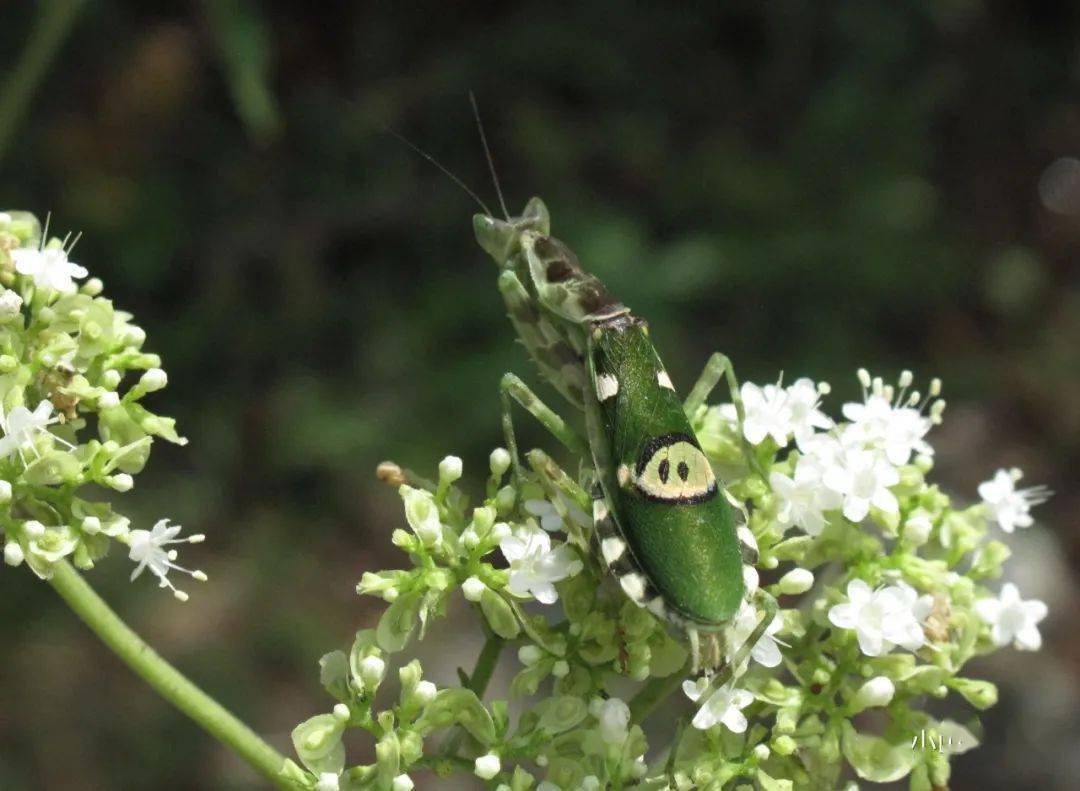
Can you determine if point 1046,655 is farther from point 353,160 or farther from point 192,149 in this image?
point 192,149

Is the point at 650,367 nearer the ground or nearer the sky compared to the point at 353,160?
nearer the ground

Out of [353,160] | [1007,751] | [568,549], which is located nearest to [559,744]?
[568,549]

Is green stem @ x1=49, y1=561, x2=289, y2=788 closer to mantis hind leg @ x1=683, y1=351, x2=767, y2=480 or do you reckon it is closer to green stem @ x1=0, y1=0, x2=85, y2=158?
mantis hind leg @ x1=683, y1=351, x2=767, y2=480

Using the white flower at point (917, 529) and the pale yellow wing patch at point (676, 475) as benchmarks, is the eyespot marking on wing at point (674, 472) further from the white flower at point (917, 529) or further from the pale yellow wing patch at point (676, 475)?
the white flower at point (917, 529)

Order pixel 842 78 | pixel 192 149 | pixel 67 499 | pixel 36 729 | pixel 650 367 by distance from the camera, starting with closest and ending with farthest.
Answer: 1. pixel 67 499
2. pixel 650 367
3. pixel 36 729
4. pixel 192 149
5. pixel 842 78

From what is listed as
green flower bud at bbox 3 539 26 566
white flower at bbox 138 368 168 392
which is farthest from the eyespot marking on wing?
green flower bud at bbox 3 539 26 566

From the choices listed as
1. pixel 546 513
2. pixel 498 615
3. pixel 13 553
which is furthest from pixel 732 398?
pixel 13 553

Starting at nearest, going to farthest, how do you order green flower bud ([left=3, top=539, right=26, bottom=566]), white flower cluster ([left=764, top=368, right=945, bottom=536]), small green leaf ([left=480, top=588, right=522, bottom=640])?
green flower bud ([left=3, top=539, right=26, bottom=566]), small green leaf ([left=480, top=588, right=522, bottom=640]), white flower cluster ([left=764, top=368, right=945, bottom=536])
